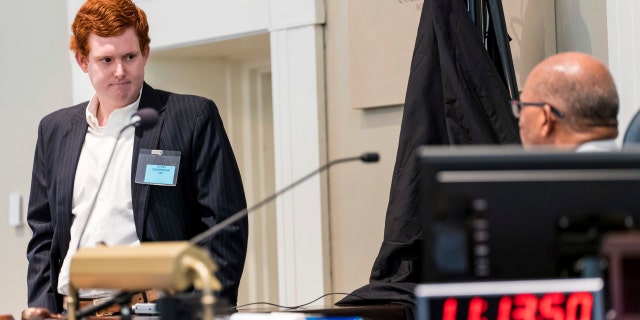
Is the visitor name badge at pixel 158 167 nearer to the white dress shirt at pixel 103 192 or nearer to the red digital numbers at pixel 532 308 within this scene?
the white dress shirt at pixel 103 192

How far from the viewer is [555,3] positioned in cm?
380

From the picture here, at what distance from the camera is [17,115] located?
591 cm

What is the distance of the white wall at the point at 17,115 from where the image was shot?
589 cm

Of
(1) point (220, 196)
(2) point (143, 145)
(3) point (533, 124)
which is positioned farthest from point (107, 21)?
(3) point (533, 124)

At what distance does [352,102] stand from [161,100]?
141cm

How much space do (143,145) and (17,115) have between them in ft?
9.99

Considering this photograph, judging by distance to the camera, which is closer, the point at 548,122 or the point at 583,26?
the point at 548,122

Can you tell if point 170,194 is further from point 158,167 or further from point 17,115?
point 17,115

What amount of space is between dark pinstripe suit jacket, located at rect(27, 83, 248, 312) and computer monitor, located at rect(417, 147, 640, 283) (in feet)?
4.48

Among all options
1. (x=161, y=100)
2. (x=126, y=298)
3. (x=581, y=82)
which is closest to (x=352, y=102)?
(x=161, y=100)

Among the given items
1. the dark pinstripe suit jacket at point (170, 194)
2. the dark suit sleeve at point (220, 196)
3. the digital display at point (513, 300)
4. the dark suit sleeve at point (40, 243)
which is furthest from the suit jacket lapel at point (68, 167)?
the digital display at point (513, 300)

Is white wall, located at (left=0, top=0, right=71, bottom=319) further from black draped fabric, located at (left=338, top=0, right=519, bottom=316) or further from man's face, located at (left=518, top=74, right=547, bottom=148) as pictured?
man's face, located at (left=518, top=74, right=547, bottom=148)

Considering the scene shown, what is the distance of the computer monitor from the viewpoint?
1.66 m

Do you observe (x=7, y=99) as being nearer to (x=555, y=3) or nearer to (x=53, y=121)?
(x=53, y=121)
